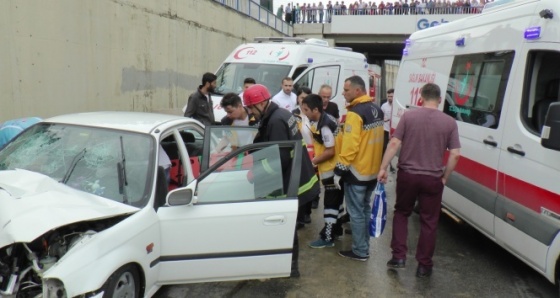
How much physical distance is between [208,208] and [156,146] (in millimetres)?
652

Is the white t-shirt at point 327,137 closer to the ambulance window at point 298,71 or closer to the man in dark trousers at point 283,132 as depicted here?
the man in dark trousers at point 283,132

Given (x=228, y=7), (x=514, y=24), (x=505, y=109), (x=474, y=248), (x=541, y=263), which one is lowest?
(x=474, y=248)

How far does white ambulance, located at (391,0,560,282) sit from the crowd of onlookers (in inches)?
924

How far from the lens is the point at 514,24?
152 inches

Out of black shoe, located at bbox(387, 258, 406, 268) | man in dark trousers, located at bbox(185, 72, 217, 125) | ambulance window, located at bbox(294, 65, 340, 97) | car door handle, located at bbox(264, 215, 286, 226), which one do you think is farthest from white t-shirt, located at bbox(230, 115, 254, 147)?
ambulance window, located at bbox(294, 65, 340, 97)

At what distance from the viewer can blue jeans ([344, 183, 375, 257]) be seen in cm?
435

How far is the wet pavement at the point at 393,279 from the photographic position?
3783 mm

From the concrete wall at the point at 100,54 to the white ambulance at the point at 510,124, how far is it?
6674mm

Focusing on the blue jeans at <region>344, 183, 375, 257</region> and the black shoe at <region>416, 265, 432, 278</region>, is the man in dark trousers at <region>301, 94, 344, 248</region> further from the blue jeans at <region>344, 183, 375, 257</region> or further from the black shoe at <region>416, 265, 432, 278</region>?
the black shoe at <region>416, 265, 432, 278</region>

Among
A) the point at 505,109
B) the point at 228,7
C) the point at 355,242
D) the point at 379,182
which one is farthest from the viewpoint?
the point at 228,7

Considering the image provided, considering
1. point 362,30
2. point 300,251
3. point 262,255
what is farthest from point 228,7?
Result: point 262,255

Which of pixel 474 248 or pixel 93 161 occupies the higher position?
pixel 93 161

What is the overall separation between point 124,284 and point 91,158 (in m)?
1.04

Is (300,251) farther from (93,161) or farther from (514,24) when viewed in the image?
(514,24)
